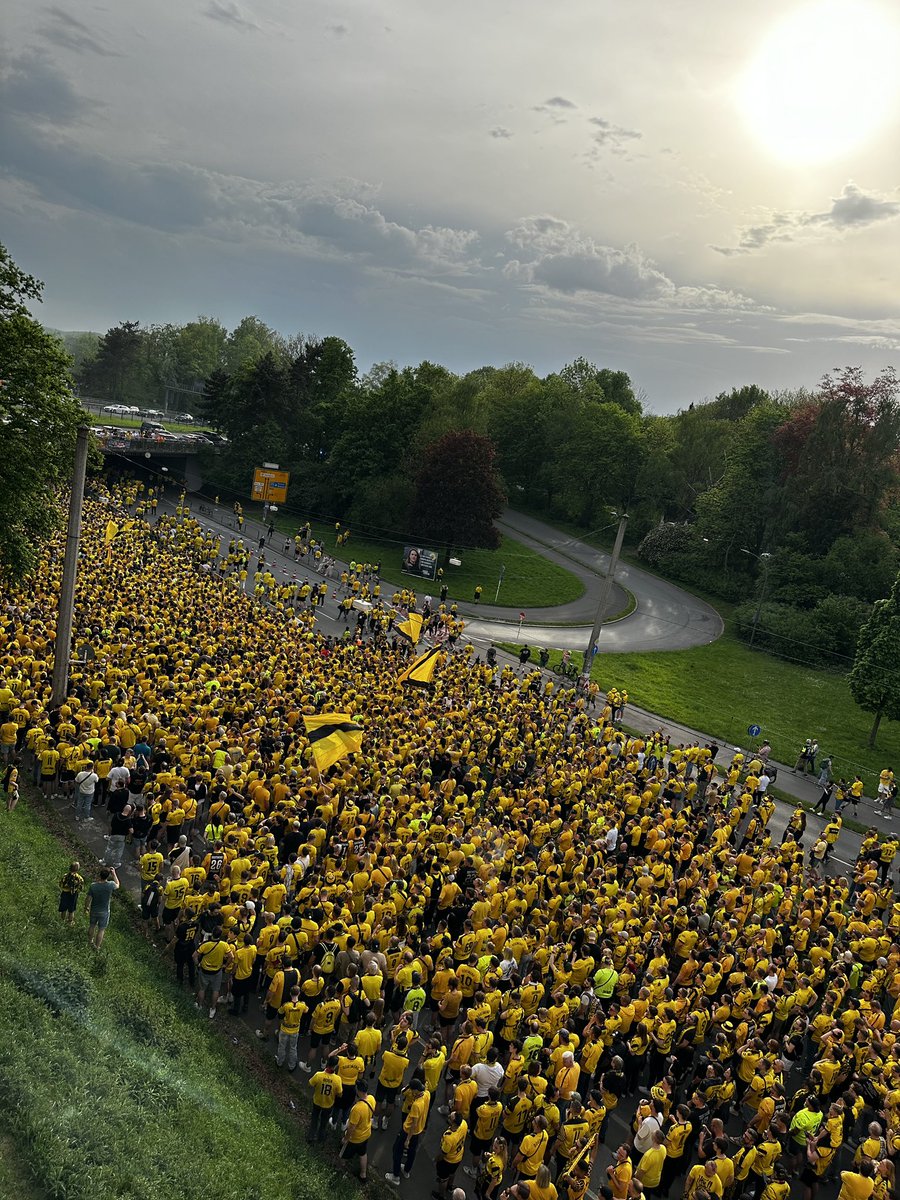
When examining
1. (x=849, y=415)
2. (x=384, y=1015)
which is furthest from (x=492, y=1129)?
(x=849, y=415)

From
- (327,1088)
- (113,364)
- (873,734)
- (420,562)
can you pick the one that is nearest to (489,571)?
(420,562)

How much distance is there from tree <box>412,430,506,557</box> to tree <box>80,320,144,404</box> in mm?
90520

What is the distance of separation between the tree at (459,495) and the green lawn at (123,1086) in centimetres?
4797

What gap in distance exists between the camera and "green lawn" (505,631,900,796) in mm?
36844

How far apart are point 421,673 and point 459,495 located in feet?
114

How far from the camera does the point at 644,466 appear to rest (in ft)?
258

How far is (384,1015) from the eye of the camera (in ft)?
42.6

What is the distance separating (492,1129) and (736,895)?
859 centimetres

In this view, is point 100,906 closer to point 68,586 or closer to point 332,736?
point 332,736

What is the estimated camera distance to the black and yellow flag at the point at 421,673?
26423 mm

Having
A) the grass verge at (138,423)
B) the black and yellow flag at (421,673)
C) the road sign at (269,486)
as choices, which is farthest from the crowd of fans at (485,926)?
the grass verge at (138,423)

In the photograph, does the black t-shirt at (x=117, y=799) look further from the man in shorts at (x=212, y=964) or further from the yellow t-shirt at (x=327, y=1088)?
the yellow t-shirt at (x=327, y=1088)

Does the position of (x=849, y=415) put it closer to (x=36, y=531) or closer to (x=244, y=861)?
(x=36, y=531)

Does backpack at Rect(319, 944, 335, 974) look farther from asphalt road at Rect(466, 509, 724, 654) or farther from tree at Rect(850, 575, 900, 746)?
asphalt road at Rect(466, 509, 724, 654)
